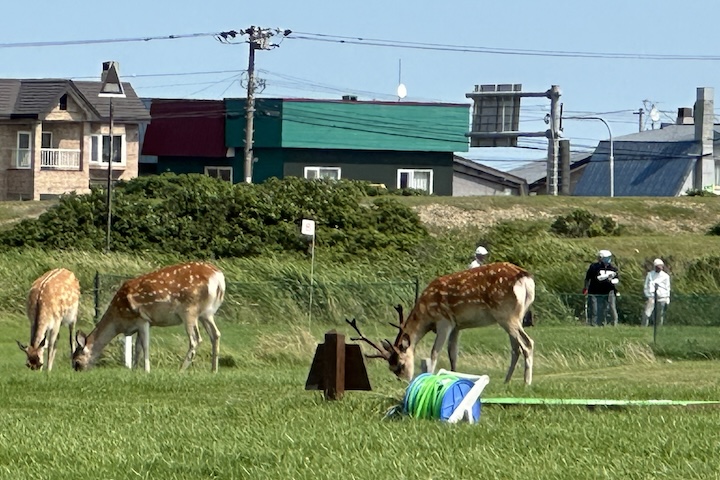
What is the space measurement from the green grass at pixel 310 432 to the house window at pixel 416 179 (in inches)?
2333

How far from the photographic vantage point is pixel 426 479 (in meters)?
10.6

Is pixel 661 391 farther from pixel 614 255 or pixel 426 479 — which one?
pixel 614 255

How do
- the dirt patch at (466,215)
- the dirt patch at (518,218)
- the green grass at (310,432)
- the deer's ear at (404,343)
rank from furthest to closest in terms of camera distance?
the dirt patch at (518,218)
the dirt patch at (466,215)
the deer's ear at (404,343)
the green grass at (310,432)

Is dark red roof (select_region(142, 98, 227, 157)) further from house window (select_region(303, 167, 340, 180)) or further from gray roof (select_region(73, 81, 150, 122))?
→ house window (select_region(303, 167, 340, 180))

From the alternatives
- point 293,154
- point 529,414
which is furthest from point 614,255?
point 293,154

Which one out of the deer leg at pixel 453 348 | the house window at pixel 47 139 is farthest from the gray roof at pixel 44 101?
the deer leg at pixel 453 348

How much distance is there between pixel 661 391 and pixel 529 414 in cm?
336

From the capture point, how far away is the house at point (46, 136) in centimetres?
7525

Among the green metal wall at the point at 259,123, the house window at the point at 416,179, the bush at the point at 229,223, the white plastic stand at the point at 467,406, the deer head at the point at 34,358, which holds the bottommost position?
the deer head at the point at 34,358

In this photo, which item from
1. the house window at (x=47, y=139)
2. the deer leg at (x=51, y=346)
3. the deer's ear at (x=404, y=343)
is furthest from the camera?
the house window at (x=47, y=139)

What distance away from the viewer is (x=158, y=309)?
2297cm

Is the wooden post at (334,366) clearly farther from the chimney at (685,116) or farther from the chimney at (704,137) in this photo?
the chimney at (685,116)

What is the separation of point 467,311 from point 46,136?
189 ft

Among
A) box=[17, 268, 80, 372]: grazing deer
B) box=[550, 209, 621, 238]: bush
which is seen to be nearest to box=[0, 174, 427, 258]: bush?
box=[550, 209, 621, 238]: bush
